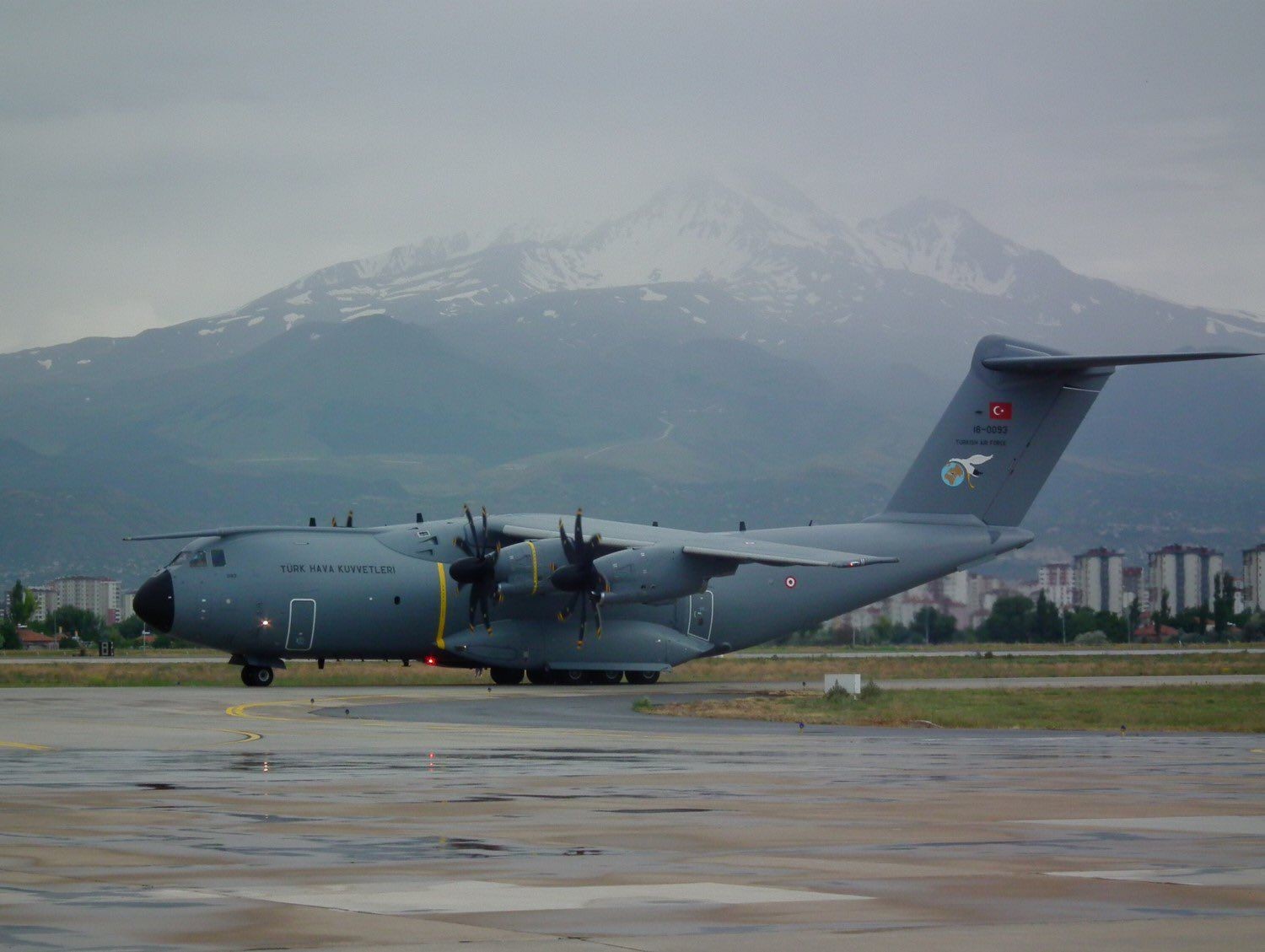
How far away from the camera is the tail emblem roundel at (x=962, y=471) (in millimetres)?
48969

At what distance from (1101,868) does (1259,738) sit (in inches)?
673

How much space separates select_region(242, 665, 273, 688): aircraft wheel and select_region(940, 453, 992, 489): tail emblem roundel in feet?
60.7

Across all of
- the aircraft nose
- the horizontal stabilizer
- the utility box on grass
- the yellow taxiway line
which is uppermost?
the horizontal stabilizer

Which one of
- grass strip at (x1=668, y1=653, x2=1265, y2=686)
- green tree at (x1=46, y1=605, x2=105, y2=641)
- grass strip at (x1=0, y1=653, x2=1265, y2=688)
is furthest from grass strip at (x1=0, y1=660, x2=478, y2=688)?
green tree at (x1=46, y1=605, x2=105, y2=641)

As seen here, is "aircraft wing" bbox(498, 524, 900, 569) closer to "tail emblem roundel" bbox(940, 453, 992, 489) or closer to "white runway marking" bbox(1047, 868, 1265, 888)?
"tail emblem roundel" bbox(940, 453, 992, 489)

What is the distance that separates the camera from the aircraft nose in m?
43.4

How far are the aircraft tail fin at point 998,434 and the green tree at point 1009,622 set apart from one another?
205 ft

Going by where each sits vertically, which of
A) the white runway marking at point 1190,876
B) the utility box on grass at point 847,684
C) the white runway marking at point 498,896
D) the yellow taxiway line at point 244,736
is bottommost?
the yellow taxiway line at point 244,736

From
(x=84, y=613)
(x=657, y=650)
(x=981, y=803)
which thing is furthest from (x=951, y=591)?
(x=981, y=803)

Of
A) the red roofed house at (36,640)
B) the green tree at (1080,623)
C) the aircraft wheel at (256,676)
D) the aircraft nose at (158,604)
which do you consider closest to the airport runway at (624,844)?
the aircraft nose at (158,604)

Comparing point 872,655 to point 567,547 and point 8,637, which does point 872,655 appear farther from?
point 8,637

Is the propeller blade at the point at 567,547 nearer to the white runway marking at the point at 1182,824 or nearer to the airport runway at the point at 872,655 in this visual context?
the airport runway at the point at 872,655

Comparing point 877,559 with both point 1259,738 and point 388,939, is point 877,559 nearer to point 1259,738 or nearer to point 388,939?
point 1259,738

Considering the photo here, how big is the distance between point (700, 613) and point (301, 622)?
10.8 m
